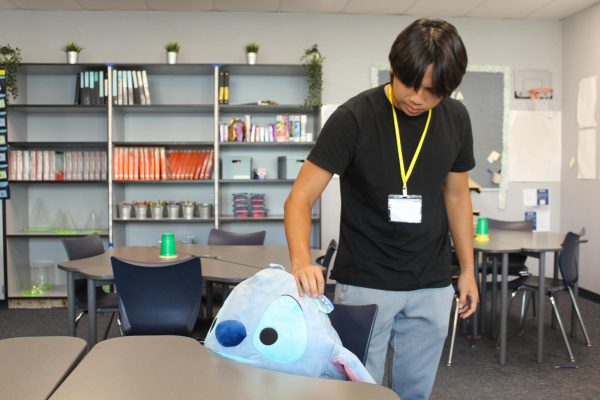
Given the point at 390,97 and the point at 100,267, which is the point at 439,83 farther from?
the point at 100,267

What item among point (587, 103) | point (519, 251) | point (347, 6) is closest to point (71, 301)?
point (519, 251)

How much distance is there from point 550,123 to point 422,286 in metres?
5.16

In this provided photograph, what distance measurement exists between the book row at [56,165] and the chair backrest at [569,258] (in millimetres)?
3901

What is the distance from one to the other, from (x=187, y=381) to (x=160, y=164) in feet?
14.9

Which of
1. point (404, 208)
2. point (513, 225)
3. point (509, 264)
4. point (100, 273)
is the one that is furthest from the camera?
point (513, 225)

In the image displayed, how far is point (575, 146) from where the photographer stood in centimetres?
591

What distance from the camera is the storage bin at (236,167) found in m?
5.58

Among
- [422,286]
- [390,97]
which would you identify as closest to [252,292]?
[422,286]

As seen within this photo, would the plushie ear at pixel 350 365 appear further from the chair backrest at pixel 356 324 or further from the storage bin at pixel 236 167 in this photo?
the storage bin at pixel 236 167

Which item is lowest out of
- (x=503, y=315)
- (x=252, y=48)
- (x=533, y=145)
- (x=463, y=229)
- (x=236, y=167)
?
(x=503, y=315)

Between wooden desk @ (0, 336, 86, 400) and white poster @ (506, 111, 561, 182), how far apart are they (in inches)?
215

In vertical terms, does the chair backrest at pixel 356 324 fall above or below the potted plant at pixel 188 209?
below

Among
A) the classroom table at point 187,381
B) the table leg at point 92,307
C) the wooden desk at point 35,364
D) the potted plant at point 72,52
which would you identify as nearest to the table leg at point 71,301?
the table leg at point 92,307

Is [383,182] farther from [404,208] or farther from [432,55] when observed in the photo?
[432,55]
